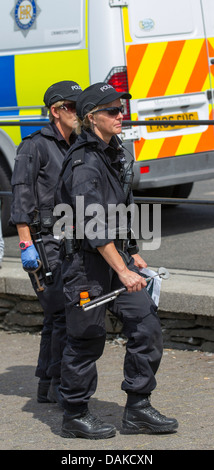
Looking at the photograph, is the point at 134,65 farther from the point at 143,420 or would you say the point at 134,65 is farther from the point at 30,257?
the point at 143,420

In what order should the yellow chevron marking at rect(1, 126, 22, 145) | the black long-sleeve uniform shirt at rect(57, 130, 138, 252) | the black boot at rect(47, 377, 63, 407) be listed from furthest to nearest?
1. the yellow chevron marking at rect(1, 126, 22, 145)
2. the black boot at rect(47, 377, 63, 407)
3. the black long-sleeve uniform shirt at rect(57, 130, 138, 252)

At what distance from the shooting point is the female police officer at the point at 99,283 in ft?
14.7

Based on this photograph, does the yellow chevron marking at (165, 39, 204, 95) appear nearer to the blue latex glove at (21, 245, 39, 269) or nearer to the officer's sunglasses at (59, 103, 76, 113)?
the officer's sunglasses at (59, 103, 76, 113)

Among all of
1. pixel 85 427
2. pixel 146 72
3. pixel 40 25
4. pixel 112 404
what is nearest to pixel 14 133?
pixel 40 25

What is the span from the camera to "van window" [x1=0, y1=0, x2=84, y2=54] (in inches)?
320

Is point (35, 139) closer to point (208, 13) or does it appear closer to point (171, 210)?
point (208, 13)

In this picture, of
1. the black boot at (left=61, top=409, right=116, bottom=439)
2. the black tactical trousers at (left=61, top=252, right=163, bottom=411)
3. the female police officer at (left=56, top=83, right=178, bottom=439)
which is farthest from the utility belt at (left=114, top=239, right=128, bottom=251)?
the black boot at (left=61, top=409, right=116, bottom=439)

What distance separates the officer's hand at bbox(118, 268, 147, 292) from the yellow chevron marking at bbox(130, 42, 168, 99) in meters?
3.90

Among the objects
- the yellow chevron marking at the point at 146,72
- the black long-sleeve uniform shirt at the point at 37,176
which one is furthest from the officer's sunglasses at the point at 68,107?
the yellow chevron marking at the point at 146,72

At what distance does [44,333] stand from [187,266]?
1706 millimetres

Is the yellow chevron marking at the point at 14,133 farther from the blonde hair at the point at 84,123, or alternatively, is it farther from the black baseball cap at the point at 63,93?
the blonde hair at the point at 84,123

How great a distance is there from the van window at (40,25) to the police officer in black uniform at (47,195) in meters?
3.03

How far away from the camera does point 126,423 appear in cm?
475

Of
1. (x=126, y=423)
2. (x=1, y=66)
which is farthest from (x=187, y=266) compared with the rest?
(x=1, y=66)
